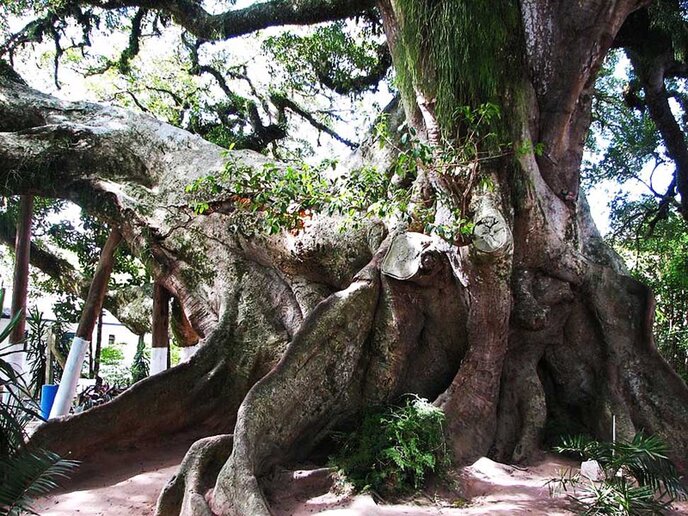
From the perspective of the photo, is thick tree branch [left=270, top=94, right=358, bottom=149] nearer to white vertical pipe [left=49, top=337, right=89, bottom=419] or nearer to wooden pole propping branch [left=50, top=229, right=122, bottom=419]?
wooden pole propping branch [left=50, top=229, right=122, bottom=419]

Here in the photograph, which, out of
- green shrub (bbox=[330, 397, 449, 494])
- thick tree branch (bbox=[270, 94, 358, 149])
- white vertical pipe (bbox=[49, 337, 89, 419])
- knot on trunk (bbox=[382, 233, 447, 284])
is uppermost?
thick tree branch (bbox=[270, 94, 358, 149])

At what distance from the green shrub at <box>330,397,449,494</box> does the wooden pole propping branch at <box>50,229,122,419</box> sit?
4.40 meters

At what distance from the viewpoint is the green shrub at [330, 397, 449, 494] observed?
4496mm

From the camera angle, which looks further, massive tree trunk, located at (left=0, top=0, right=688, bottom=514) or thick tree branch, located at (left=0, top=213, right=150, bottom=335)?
thick tree branch, located at (left=0, top=213, right=150, bottom=335)

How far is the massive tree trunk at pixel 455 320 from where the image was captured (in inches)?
199

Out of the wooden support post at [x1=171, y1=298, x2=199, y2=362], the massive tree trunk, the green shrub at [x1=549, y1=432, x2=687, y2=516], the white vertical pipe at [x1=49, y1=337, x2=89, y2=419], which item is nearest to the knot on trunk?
the massive tree trunk

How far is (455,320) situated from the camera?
5.66m

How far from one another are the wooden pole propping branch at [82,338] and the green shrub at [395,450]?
4.40m

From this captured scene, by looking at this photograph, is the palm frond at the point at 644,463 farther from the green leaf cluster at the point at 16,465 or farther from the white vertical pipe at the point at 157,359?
the white vertical pipe at the point at 157,359

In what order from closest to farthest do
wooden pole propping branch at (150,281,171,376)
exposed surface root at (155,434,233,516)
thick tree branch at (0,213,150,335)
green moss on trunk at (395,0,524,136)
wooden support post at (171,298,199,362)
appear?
exposed surface root at (155,434,233,516)
green moss on trunk at (395,0,524,136)
wooden pole propping branch at (150,281,171,376)
wooden support post at (171,298,199,362)
thick tree branch at (0,213,150,335)

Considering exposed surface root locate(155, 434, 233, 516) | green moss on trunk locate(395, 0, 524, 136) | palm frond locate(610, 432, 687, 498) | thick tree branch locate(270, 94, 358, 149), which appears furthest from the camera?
thick tree branch locate(270, 94, 358, 149)

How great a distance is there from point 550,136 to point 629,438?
9.15 feet

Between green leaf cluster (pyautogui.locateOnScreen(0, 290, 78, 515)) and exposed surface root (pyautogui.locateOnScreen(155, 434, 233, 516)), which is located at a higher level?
green leaf cluster (pyautogui.locateOnScreen(0, 290, 78, 515))

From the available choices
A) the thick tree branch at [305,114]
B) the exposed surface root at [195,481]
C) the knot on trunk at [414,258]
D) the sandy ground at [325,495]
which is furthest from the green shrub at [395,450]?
the thick tree branch at [305,114]
